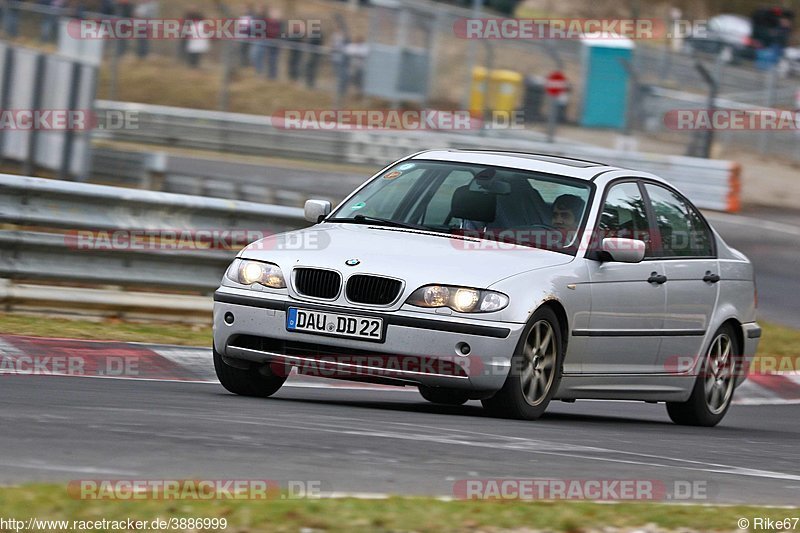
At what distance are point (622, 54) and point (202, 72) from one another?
35.1ft

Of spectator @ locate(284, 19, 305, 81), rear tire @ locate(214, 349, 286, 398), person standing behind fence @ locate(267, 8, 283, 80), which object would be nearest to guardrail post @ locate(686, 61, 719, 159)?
spectator @ locate(284, 19, 305, 81)

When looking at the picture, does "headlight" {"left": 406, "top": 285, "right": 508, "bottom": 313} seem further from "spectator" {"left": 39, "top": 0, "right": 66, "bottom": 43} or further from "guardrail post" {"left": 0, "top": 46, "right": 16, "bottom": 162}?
"spectator" {"left": 39, "top": 0, "right": 66, "bottom": 43}

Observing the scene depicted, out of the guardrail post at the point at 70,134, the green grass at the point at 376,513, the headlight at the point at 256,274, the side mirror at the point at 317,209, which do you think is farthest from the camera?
the guardrail post at the point at 70,134

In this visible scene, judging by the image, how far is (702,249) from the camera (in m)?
10.2

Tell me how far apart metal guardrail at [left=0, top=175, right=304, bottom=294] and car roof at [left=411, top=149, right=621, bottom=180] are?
3.11 metres

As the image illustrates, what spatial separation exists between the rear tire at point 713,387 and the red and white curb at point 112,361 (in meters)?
1.96

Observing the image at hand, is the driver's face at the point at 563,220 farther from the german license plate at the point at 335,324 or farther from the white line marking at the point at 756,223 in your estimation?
the white line marking at the point at 756,223

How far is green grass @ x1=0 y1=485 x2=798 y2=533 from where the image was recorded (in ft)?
15.7

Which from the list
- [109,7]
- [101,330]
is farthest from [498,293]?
[109,7]

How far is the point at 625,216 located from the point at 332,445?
358 cm

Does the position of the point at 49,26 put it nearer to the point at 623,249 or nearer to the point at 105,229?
the point at 105,229

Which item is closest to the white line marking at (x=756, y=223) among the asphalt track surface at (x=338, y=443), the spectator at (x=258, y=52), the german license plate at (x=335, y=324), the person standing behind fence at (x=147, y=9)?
the spectator at (x=258, y=52)

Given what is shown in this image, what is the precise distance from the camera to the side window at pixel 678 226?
9.79 meters

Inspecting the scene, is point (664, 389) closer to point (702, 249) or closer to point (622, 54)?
point (702, 249)
